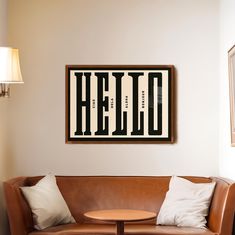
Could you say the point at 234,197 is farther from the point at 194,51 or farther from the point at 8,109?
the point at 8,109

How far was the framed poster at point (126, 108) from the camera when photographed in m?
5.45

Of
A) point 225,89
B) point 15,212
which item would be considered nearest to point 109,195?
point 15,212

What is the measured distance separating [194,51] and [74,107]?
125cm

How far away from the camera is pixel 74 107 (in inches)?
216

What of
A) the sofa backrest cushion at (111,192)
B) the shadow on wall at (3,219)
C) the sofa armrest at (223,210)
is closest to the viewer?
the sofa armrest at (223,210)

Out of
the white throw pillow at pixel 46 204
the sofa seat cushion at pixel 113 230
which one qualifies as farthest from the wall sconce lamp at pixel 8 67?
the sofa seat cushion at pixel 113 230

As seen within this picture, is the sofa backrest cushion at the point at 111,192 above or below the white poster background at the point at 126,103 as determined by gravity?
below

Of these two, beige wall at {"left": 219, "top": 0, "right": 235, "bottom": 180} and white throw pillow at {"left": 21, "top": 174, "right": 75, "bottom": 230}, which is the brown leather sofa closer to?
white throw pillow at {"left": 21, "top": 174, "right": 75, "bottom": 230}

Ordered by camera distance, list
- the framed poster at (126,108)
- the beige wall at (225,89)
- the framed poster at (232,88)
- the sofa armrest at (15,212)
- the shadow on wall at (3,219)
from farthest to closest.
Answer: the framed poster at (126,108) → the shadow on wall at (3,219) → the beige wall at (225,89) → the framed poster at (232,88) → the sofa armrest at (15,212)

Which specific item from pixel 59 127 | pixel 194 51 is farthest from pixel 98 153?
pixel 194 51

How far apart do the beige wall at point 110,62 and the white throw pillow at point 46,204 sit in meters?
0.41

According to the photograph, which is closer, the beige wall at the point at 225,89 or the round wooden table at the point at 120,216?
the round wooden table at the point at 120,216

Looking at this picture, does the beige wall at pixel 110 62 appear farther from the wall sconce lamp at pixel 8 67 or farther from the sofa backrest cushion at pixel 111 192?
the wall sconce lamp at pixel 8 67

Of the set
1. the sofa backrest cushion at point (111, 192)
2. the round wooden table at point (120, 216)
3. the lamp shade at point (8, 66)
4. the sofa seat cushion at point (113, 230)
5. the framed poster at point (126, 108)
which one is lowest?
the sofa seat cushion at point (113, 230)
